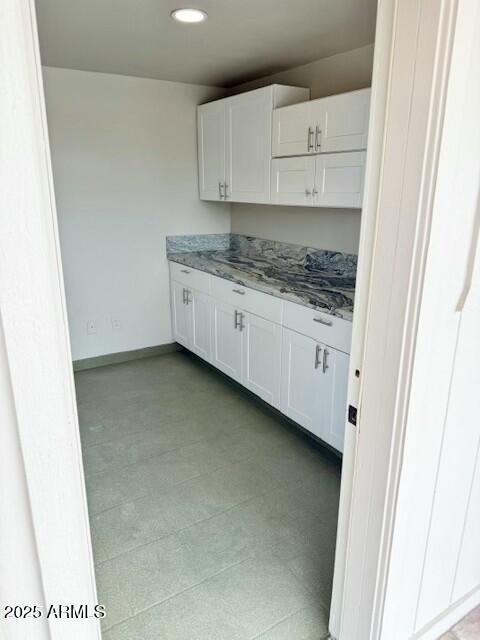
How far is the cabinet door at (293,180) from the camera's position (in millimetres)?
2703

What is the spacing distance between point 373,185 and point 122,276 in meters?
3.04

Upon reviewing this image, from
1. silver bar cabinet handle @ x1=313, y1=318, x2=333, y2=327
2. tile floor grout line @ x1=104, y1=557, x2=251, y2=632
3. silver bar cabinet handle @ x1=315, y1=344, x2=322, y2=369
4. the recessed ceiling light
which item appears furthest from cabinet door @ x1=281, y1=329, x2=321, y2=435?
the recessed ceiling light

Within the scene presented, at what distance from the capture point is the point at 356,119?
91.9 inches

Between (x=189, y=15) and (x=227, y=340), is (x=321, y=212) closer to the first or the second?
(x=227, y=340)

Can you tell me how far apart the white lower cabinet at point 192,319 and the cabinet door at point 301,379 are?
984mm

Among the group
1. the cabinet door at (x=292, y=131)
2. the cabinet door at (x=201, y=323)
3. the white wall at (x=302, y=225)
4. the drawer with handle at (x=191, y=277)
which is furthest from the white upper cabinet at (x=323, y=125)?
the cabinet door at (x=201, y=323)

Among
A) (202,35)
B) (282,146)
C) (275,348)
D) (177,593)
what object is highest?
(202,35)

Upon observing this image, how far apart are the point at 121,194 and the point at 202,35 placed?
59.3 inches

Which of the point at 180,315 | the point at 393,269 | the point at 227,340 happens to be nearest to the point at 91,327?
the point at 180,315

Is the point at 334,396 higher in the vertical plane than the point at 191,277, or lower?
lower

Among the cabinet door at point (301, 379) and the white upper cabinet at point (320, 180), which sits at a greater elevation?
the white upper cabinet at point (320, 180)

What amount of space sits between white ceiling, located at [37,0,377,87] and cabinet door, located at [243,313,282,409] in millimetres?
1644

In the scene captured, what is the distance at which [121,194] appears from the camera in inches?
143

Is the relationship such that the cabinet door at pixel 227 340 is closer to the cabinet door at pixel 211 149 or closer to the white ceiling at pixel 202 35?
the cabinet door at pixel 211 149
